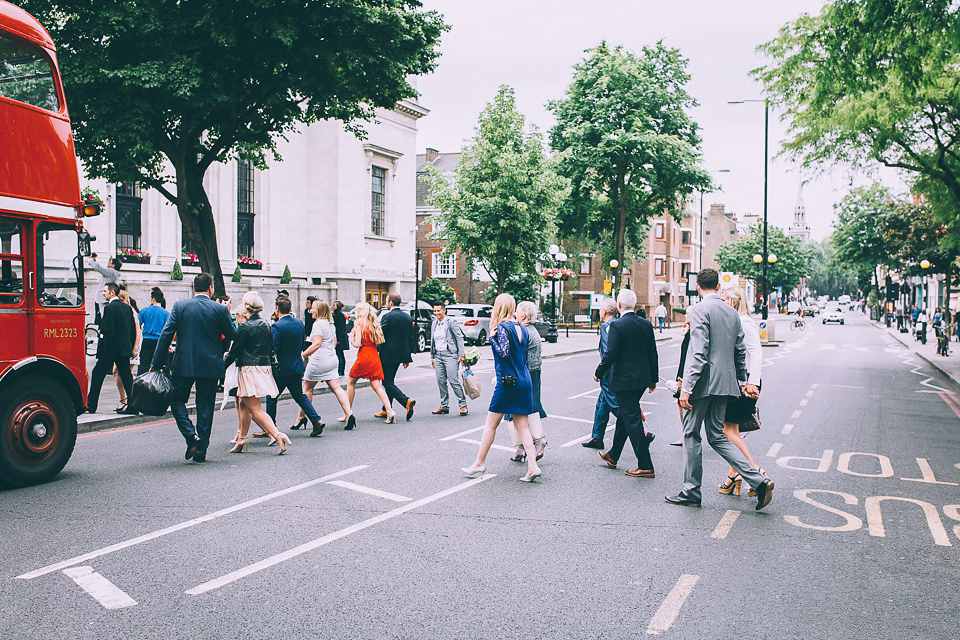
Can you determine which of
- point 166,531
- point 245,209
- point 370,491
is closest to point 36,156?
point 166,531

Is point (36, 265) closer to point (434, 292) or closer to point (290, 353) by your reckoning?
point (290, 353)

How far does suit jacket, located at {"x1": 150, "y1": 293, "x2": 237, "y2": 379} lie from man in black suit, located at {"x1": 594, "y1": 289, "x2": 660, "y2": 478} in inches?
159

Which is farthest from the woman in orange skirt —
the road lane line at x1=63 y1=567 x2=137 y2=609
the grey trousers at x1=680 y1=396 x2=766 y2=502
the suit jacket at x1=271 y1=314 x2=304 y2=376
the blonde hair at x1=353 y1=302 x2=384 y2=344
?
the road lane line at x1=63 y1=567 x2=137 y2=609

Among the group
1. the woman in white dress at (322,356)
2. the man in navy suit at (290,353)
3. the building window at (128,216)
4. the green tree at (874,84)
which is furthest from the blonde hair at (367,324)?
the building window at (128,216)

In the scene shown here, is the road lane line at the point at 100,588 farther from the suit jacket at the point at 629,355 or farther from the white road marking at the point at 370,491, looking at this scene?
the suit jacket at the point at 629,355

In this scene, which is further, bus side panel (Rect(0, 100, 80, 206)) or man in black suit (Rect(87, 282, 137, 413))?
man in black suit (Rect(87, 282, 137, 413))

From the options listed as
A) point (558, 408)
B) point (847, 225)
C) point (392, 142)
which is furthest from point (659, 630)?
point (847, 225)

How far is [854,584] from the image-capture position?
16.2ft

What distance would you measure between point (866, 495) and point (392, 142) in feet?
113

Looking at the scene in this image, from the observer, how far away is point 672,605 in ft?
14.8

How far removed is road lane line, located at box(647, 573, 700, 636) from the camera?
4207 mm

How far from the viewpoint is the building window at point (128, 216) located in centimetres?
2688

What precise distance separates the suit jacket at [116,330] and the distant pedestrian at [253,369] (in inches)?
130

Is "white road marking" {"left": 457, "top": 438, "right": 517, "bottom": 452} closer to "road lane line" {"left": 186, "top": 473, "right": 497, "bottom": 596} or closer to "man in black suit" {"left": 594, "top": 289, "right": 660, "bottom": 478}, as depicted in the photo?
"man in black suit" {"left": 594, "top": 289, "right": 660, "bottom": 478}
